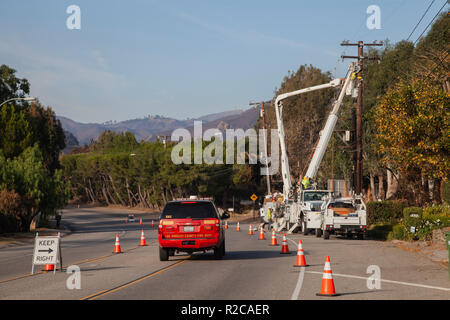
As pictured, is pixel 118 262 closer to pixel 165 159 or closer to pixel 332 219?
pixel 332 219

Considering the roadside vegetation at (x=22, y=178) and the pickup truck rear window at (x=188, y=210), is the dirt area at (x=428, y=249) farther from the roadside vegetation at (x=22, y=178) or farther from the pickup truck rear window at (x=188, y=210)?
the roadside vegetation at (x=22, y=178)

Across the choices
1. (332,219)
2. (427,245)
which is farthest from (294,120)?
(427,245)

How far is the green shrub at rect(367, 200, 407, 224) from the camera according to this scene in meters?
35.6

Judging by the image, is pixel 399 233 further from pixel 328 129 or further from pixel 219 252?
pixel 219 252

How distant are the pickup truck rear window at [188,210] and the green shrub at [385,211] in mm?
18826

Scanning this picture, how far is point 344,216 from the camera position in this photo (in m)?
30.3

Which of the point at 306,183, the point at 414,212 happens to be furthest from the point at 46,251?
the point at 306,183

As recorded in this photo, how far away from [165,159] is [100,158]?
98.6 feet

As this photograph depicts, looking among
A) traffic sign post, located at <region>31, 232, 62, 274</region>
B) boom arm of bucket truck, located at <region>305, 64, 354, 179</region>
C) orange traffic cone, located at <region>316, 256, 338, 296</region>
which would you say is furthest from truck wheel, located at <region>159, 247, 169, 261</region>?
boom arm of bucket truck, located at <region>305, 64, 354, 179</region>

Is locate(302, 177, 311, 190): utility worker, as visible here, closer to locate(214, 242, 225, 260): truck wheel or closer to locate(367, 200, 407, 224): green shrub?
locate(367, 200, 407, 224): green shrub

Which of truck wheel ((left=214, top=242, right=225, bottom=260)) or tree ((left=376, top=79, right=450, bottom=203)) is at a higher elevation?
tree ((left=376, top=79, right=450, bottom=203))

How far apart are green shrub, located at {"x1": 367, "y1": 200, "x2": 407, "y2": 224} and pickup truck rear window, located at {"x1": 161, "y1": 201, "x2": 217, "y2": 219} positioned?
18.8 metres

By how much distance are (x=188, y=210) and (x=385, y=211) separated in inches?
771

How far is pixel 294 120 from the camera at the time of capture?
76.2 metres
